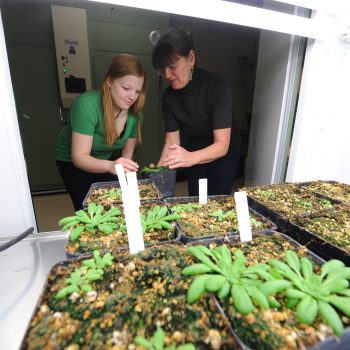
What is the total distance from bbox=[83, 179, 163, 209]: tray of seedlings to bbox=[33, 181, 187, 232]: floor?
1.45 m

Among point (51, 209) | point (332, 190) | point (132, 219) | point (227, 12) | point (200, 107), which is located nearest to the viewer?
point (132, 219)

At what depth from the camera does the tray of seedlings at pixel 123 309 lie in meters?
0.41

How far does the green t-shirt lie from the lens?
3.72ft

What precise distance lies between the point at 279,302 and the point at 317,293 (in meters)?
0.08

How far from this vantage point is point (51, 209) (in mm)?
2807

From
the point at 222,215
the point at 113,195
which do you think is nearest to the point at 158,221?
the point at 222,215

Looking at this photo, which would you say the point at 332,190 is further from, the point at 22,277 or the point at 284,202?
the point at 22,277

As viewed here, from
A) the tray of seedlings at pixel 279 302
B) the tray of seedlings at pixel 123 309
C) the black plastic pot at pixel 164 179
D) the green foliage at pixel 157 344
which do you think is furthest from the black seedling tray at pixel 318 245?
the black plastic pot at pixel 164 179

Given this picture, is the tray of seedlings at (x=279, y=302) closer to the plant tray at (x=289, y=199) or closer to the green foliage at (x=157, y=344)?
the green foliage at (x=157, y=344)

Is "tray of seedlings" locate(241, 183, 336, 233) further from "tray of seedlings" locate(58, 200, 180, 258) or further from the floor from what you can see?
the floor

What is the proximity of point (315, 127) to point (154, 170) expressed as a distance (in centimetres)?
99

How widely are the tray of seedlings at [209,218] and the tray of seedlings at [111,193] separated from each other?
15 cm

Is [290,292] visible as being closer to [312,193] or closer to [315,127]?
[312,193]

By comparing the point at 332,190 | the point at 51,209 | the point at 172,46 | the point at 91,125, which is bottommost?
the point at 51,209
